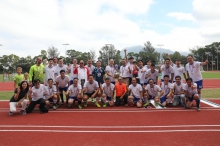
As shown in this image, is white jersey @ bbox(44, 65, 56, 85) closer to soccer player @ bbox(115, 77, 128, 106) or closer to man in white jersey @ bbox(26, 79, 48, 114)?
man in white jersey @ bbox(26, 79, 48, 114)

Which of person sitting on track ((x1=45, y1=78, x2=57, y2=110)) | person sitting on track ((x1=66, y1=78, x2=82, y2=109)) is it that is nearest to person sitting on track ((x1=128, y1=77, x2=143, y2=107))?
person sitting on track ((x1=66, y1=78, x2=82, y2=109))

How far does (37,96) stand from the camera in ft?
23.0

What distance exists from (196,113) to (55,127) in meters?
4.43

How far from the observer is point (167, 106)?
764 centimetres

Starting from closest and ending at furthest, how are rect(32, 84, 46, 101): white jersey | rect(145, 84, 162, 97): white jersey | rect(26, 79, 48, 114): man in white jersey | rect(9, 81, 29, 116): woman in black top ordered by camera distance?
rect(9, 81, 29, 116): woman in black top
rect(26, 79, 48, 114): man in white jersey
rect(32, 84, 46, 101): white jersey
rect(145, 84, 162, 97): white jersey

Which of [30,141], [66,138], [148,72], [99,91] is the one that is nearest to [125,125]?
[66,138]

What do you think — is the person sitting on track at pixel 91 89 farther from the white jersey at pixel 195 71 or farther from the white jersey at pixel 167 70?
the white jersey at pixel 195 71

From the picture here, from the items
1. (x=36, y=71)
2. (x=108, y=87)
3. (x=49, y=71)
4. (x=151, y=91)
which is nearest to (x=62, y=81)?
(x=49, y=71)

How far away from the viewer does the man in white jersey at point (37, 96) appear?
682 centimetres

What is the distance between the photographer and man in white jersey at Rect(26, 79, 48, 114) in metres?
6.82

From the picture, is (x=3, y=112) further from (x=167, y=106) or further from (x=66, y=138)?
(x=167, y=106)

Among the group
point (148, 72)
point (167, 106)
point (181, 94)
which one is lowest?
point (167, 106)

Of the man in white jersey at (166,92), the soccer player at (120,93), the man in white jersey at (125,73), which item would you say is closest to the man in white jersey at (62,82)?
the soccer player at (120,93)

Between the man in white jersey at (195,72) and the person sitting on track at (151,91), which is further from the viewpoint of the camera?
the person sitting on track at (151,91)
